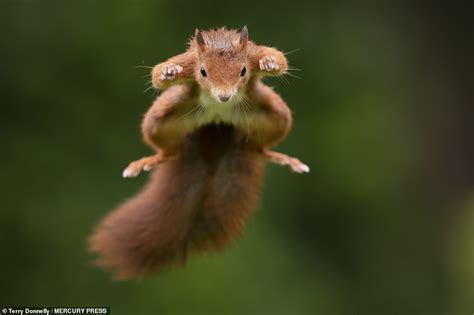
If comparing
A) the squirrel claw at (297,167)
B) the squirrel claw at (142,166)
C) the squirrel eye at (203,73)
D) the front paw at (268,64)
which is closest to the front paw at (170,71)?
the squirrel eye at (203,73)

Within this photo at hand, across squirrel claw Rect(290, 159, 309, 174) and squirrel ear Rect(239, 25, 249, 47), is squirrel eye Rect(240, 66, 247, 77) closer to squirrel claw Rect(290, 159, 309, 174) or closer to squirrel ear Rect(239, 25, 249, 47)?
squirrel ear Rect(239, 25, 249, 47)

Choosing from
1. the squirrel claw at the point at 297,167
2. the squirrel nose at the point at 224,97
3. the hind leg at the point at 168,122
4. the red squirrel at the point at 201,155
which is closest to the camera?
the squirrel nose at the point at 224,97

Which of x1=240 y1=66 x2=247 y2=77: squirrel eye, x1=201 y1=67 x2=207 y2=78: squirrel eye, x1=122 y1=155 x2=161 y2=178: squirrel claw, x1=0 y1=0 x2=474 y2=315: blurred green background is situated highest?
x1=0 y1=0 x2=474 y2=315: blurred green background

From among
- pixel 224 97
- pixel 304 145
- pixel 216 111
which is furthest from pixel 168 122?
pixel 304 145

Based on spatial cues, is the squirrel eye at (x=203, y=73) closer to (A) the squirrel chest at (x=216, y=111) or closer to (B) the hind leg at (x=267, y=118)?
(A) the squirrel chest at (x=216, y=111)

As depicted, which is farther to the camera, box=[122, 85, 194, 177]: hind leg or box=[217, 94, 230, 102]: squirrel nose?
box=[122, 85, 194, 177]: hind leg

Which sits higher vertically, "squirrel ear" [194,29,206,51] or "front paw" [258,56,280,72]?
"squirrel ear" [194,29,206,51]

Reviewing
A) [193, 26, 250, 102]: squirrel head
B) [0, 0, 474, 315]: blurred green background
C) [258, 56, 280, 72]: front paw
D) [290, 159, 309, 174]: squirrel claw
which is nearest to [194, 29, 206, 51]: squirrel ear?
[193, 26, 250, 102]: squirrel head

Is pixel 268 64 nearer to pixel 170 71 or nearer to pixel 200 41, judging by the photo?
pixel 200 41

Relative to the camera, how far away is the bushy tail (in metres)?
5.28

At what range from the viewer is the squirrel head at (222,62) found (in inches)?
178

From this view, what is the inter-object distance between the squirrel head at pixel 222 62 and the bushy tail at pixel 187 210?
2.03 ft

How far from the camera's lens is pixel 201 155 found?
5.26 metres

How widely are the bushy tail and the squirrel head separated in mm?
619
